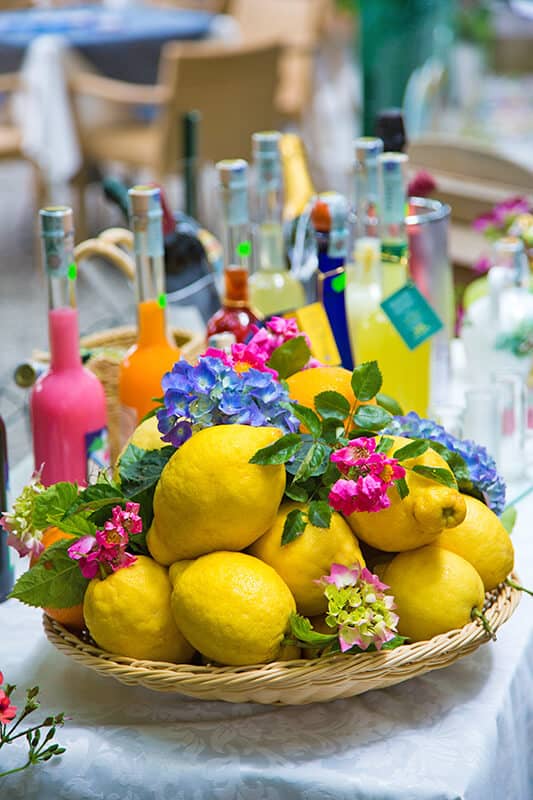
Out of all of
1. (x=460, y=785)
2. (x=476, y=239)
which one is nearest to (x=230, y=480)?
(x=460, y=785)

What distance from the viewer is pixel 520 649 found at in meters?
0.92

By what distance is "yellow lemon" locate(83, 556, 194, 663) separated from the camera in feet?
2.59

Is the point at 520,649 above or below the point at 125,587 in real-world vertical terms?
below

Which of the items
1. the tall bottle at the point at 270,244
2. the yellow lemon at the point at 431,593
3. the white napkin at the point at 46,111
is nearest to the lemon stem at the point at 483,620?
the yellow lemon at the point at 431,593

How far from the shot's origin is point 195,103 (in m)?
4.30

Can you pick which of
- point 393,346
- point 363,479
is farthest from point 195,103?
point 363,479

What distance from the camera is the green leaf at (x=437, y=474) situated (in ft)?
2.67

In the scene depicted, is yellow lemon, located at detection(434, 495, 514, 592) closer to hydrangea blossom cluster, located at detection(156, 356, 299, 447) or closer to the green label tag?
hydrangea blossom cluster, located at detection(156, 356, 299, 447)

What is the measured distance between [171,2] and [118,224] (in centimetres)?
211

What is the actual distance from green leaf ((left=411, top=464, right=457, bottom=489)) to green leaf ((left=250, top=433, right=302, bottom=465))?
0.09 meters

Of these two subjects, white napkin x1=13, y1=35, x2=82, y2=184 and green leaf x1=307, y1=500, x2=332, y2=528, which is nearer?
green leaf x1=307, y1=500, x2=332, y2=528

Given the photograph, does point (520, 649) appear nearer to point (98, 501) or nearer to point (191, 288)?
point (98, 501)

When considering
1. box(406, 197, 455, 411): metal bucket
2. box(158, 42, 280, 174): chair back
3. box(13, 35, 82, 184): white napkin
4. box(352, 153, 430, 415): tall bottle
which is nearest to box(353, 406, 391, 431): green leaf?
box(352, 153, 430, 415): tall bottle

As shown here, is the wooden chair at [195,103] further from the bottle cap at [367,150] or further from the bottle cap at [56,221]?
the bottle cap at [56,221]
